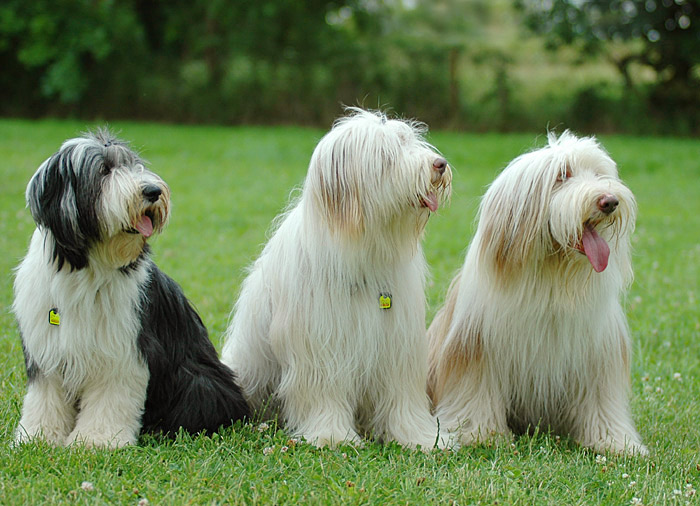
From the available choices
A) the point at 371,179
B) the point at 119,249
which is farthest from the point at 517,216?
the point at 119,249

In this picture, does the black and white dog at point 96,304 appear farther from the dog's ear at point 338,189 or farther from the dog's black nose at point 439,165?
the dog's black nose at point 439,165

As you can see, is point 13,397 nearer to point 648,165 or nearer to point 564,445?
point 564,445

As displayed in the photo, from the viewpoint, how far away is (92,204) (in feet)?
10.5

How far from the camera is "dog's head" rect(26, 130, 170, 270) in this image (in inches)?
125

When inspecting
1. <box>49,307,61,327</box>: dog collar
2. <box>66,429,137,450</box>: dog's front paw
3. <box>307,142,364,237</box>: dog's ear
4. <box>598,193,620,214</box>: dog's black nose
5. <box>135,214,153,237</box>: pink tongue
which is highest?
<box>598,193,620,214</box>: dog's black nose

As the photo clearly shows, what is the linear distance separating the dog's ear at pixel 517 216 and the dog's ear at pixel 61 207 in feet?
5.87

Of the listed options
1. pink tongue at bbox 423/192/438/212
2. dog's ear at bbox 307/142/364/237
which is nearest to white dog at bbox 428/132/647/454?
pink tongue at bbox 423/192/438/212

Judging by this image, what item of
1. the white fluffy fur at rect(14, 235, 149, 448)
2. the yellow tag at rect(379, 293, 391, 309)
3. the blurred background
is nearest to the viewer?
the white fluffy fur at rect(14, 235, 149, 448)

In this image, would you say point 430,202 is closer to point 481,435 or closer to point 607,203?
point 607,203

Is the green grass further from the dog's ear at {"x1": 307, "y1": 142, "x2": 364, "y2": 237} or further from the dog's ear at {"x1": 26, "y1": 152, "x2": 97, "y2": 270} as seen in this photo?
the dog's ear at {"x1": 307, "y1": 142, "x2": 364, "y2": 237}

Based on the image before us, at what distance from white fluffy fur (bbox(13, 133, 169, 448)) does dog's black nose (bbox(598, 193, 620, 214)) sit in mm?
1872

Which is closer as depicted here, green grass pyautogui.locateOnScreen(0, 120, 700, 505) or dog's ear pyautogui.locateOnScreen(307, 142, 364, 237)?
green grass pyautogui.locateOnScreen(0, 120, 700, 505)

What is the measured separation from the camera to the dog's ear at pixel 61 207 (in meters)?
3.19

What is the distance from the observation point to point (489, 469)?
3436 millimetres
